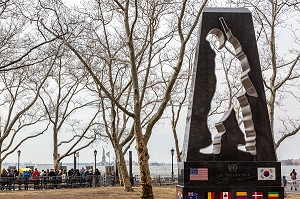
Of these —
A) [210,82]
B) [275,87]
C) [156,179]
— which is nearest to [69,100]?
[156,179]

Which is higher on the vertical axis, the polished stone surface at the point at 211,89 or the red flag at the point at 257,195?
the polished stone surface at the point at 211,89

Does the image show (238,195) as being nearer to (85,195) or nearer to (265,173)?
(265,173)

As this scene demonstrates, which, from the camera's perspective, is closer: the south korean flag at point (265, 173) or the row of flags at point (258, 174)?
the row of flags at point (258, 174)

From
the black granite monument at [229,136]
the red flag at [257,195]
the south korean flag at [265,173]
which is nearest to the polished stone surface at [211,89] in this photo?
the black granite monument at [229,136]

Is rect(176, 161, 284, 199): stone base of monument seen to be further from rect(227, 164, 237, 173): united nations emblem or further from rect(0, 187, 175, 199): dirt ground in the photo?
rect(0, 187, 175, 199): dirt ground

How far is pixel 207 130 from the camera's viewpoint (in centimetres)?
1195

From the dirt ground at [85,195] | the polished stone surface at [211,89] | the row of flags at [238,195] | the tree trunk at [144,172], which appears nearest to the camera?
the row of flags at [238,195]

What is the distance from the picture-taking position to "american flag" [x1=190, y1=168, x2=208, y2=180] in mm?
11539

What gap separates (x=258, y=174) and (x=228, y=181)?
696 millimetres

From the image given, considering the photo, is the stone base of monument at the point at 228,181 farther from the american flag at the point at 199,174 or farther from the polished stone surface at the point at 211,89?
the polished stone surface at the point at 211,89

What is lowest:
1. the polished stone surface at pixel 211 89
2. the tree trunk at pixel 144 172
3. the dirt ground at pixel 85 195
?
the dirt ground at pixel 85 195

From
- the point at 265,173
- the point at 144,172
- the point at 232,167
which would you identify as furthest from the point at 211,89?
the point at 144,172

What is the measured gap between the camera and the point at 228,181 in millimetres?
11586

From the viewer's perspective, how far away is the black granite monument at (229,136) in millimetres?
11562
